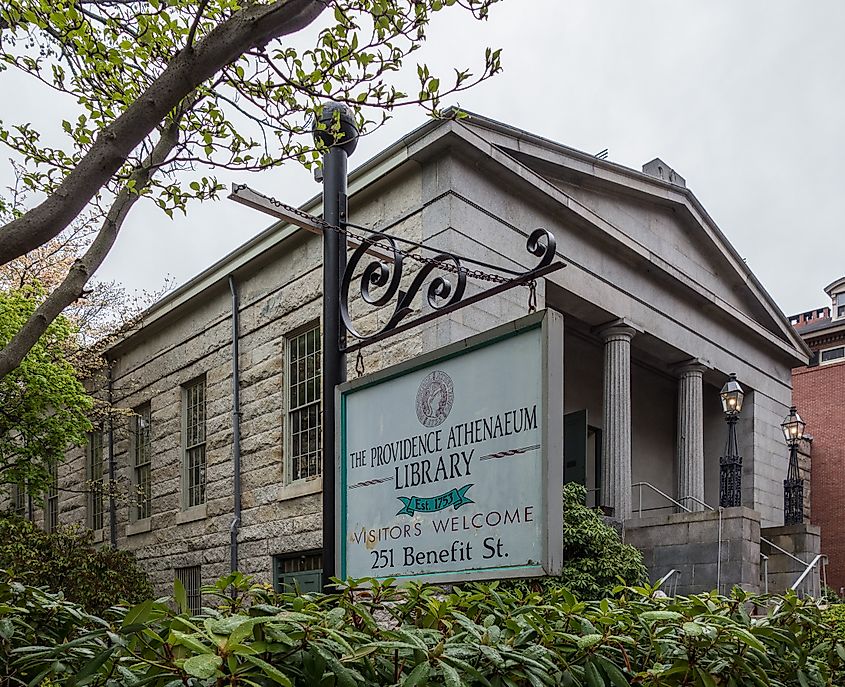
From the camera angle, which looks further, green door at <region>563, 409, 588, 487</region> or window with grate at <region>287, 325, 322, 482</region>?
green door at <region>563, 409, 588, 487</region>

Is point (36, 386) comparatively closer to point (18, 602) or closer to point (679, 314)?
point (679, 314)

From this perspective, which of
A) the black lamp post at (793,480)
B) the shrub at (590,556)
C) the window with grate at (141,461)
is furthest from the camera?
the black lamp post at (793,480)

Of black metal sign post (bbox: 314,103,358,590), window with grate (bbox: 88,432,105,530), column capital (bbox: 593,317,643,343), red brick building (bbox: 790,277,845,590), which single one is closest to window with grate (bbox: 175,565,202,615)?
window with grate (bbox: 88,432,105,530)

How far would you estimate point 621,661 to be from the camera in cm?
327

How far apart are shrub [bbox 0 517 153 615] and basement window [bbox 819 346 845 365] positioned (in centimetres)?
2909

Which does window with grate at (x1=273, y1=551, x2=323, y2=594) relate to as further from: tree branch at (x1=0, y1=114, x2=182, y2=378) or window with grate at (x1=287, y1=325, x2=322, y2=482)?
tree branch at (x1=0, y1=114, x2=182, y2=378)

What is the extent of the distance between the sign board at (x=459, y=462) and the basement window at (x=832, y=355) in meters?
35.0

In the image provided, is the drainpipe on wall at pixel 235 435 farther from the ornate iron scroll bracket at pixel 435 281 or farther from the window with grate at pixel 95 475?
the ornate iron scroll bracket at pixel 435 281

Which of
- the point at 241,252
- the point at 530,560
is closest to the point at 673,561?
the point at 241,252

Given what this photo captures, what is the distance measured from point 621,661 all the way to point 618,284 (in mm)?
14580

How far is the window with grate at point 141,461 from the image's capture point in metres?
20.5

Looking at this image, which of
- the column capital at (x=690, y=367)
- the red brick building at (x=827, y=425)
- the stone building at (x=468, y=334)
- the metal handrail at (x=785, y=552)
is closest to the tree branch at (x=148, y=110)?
the stone building at (x=468, y=334)

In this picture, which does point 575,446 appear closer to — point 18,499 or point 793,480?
point 793,480

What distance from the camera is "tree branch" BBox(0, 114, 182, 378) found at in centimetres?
543
